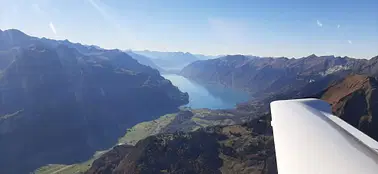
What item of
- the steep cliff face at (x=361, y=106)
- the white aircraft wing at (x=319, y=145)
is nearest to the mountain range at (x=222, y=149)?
the steep cliff face at (x=361, y=106)

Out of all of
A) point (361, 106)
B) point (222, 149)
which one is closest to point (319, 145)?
point (222, 149)

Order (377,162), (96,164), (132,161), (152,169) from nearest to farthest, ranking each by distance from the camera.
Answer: (377,162) → (152,169) → (132,161) → (96,164)

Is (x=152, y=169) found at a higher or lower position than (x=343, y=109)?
lower

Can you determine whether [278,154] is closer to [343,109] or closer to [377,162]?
[377,162]

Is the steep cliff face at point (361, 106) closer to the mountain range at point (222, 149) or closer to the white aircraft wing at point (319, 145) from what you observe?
the mountain range at point (222, 149)

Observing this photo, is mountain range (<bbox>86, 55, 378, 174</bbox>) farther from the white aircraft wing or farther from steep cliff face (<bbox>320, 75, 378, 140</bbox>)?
the white aircraft wing

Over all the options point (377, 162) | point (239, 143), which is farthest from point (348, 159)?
point (239, 143)

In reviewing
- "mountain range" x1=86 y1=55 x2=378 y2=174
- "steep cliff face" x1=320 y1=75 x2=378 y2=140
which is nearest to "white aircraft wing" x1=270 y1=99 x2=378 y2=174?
"mountain range" x1=86 y1=55 x2=378 y2=174

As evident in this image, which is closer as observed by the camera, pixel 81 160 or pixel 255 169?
pixel 255 169
